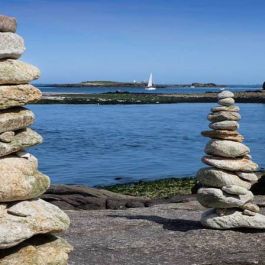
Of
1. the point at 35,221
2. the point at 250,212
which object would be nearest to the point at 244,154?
the point at 250,212

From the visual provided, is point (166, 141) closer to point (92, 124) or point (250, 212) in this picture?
point (92, 124)

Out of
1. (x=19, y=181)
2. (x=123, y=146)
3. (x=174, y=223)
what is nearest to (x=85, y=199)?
(x=174, y=223)

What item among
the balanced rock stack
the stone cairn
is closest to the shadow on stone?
the balanced rock stack

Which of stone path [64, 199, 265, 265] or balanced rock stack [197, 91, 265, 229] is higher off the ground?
balanced rock stack [197, 91, 265, 229]

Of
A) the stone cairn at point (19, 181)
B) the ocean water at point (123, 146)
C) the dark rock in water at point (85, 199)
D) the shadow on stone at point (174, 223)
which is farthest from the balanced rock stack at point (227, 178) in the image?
the ocean water at point (123, 146)

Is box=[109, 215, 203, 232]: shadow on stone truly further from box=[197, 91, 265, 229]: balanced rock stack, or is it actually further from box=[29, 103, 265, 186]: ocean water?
box=[29, 103, 265, 186]: ocean water

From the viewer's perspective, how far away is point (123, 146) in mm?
65750

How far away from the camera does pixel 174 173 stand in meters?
46.2

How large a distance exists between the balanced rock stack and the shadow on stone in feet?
1.87

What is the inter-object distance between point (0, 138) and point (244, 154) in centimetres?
979

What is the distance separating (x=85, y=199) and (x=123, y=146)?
38185 millimetres

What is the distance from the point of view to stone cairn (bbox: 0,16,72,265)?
11914 millimetres

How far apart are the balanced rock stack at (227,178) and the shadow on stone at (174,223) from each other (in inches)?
22.5

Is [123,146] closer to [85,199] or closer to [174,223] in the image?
[85,199]
